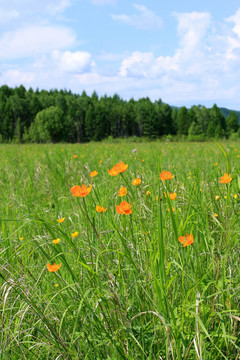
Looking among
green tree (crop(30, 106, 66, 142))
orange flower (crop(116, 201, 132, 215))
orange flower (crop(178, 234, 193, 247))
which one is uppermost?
green tree (crop(30, 106, 66, 142))

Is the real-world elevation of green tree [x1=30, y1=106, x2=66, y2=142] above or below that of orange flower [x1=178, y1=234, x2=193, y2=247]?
above

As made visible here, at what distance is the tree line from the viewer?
5488cm

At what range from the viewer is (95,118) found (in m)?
59.7

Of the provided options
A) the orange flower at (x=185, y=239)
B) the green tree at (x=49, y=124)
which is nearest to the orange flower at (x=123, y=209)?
the orange flower at (x=185, y=239)

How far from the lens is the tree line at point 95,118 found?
54.9 metres

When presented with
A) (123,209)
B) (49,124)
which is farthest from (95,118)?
(123,209)

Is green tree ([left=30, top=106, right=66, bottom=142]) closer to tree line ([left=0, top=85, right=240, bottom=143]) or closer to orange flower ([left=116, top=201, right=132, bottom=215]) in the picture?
tree line ([left=0, top=85, right=240, bottom=143])

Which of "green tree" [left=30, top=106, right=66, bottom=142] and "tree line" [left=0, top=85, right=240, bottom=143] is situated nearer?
"green tree" [left=30, top=106, right=66, bottom=142]

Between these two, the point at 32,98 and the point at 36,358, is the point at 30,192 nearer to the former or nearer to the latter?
the point at 36,358

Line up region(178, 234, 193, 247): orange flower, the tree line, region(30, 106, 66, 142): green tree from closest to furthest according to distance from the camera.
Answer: region(178, 234, 193, 247): orange flower
region(30, 106, 66, 142): green tree
the tree line

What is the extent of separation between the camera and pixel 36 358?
1.07 meters

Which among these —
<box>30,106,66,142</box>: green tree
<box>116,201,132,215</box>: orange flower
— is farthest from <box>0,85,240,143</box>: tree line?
<box>116,201,132,215</box>: orange flower

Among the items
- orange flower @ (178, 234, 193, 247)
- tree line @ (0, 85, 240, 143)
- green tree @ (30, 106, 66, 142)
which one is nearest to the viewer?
orange flower @ (178, 234, 193, 247)

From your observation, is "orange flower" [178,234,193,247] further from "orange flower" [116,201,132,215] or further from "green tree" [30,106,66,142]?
"green tree" [30,106,66,142]
